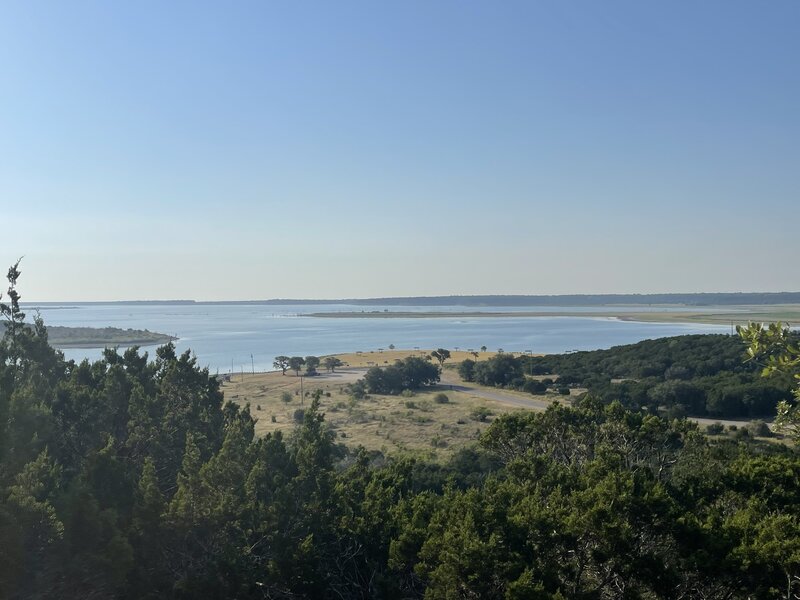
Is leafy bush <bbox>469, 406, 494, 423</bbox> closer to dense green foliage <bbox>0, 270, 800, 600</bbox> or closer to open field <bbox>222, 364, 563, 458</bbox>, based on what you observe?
open field <bbox>222, 364, 563, 458</bbox>

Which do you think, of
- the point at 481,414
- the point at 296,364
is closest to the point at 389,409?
the point at 481,414

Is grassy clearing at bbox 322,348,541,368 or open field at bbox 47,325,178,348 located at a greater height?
open field at bbox 47,325,178,348

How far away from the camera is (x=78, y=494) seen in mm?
14516

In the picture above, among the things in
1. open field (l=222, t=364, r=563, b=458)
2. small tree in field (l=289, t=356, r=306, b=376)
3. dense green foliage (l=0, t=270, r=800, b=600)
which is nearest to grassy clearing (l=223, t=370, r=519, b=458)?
open field (l=222, t=364, r=563, b=458)

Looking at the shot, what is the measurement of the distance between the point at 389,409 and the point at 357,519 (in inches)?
1701

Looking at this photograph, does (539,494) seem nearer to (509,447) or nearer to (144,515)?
(509,447)

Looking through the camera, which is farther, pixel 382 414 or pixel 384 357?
pixel 384 357

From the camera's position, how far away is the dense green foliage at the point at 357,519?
13.4 meters

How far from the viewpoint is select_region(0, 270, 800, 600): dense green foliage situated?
13430 millimetres

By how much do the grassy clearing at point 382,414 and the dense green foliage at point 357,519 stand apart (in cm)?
1894

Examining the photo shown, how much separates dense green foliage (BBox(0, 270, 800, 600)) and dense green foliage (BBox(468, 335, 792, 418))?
35.7 m

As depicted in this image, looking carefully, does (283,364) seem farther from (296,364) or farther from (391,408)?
(391,408)

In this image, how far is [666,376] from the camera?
239 feet

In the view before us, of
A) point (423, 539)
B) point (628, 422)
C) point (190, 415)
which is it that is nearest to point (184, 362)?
point (190, 415)
